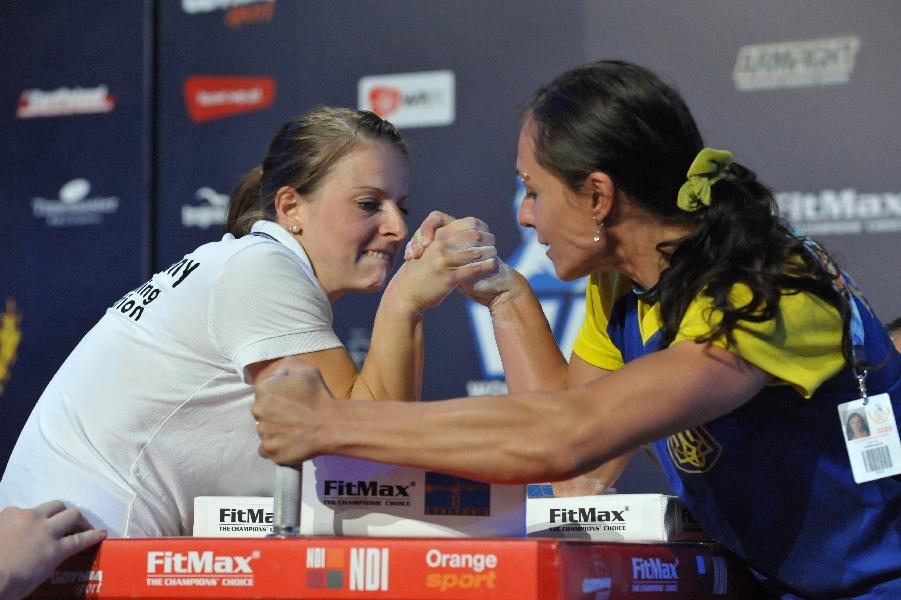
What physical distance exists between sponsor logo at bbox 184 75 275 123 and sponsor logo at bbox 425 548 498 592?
2.77 meters

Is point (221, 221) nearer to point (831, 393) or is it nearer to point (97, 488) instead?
point (97, 488)

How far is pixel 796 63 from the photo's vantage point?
3094mm

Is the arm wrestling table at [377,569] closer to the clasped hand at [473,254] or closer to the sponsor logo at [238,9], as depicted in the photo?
the clasped hand at [473,254]

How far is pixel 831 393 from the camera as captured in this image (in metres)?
1.41

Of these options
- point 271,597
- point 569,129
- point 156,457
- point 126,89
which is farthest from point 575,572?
point 126,89

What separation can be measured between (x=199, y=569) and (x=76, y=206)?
9.61 feet

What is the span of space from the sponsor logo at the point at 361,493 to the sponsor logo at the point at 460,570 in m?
0.14

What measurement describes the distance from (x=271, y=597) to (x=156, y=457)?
0.52 metres

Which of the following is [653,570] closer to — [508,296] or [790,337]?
[790,337]

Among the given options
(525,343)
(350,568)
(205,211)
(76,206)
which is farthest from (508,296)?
(76,206)

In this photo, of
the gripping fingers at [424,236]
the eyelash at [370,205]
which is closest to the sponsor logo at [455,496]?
the gripping fingers at [424,236]

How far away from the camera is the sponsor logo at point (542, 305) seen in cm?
326

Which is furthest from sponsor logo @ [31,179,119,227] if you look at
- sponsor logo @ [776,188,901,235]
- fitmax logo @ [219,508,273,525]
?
fitmax logo @ [219,508,273,525]

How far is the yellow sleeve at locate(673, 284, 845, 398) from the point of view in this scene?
1284mm
